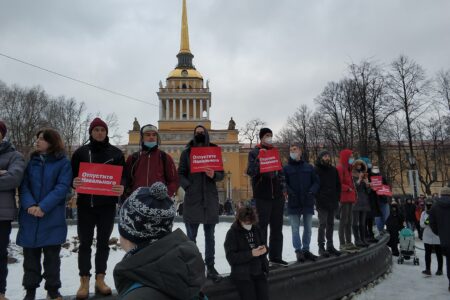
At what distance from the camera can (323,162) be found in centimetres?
842

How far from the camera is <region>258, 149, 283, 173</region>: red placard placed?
6941 mm

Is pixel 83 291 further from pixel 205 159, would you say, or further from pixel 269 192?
pixel 269 192

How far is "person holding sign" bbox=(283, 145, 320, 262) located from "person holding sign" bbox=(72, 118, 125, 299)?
11.6 ft

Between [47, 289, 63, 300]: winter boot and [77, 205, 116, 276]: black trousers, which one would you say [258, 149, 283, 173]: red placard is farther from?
[47, 289, 63, 300]: winter boot

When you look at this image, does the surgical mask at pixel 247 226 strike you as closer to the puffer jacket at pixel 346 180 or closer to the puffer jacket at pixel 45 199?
the puffer jacket at pixel 45 199

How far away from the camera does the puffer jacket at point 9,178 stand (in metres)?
4.59

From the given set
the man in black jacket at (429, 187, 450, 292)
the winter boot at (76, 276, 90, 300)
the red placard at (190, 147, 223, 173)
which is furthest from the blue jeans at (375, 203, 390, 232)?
the winter boot at (76, 276, 90, 300)

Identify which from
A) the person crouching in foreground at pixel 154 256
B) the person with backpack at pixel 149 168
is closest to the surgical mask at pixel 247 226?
the person with backpack at pixel 149 168

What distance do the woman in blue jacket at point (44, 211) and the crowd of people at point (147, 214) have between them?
Result: 11 millimetres

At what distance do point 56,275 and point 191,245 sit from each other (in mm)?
3110

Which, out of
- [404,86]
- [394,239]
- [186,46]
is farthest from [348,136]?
[186,46]

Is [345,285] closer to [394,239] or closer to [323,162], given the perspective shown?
[323,162]

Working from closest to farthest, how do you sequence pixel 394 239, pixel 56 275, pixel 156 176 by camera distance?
pixel 56 275, pixel 156 176, pixel 394 239

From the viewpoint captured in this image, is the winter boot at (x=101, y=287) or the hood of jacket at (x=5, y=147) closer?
the winter boot at (x=101, y=287)
